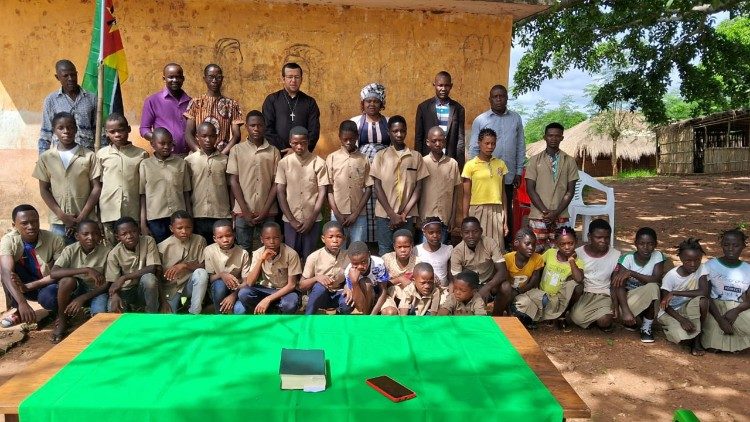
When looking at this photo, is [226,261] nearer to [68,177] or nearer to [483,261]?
[68,177]

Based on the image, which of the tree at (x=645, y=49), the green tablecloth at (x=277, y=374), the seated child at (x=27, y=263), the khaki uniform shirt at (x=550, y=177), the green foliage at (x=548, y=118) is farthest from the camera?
the green foliage at (x=548, y=118)

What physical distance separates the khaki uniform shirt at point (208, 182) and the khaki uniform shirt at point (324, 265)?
965 millimetres

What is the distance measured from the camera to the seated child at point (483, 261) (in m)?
4.79

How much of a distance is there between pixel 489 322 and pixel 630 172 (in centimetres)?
2379

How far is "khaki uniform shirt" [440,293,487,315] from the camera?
4.34 m

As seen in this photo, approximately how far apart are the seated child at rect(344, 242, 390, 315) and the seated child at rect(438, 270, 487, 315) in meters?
0.51

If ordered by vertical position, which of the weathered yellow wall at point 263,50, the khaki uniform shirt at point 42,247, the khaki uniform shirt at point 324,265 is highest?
the weathered yellow wall at point 263,50

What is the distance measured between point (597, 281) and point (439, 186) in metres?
1.50

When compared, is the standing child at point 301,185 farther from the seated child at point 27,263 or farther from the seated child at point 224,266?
the seated child at point 27,263

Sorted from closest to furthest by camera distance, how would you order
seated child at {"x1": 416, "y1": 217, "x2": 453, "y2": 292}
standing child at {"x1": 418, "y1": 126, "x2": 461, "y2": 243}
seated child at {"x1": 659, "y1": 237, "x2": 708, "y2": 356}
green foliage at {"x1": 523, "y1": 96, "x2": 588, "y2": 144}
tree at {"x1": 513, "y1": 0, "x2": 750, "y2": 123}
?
1. seated child at {"x1": 659, "y1": 237, "x2": 708, "y2": 356}
2. seated child at {"x1": 416, "y1": 217, "x2": 453, "y2": 292}
3. standing child at {"x1": 418, "y1": 126, "x2": 461, "y2": 243}
4. tree at {"x1": 513, "y1": 0, "x2": 750, "y2": 123}
5. green foliage at {"x1": 523, "y1": 96, "x2": 588, "y2": 144}

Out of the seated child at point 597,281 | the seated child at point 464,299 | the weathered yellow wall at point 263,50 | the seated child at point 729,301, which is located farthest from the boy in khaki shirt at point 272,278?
the seated child at point 729,301

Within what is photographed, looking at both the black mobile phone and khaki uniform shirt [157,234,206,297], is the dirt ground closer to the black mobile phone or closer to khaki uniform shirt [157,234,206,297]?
khaki uniform shirt [157,234,206,297]

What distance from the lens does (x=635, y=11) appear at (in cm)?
973

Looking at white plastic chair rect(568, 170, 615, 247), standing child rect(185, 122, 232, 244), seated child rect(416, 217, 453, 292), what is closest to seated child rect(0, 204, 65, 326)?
standing child rect(185, 122, 232, 244)
